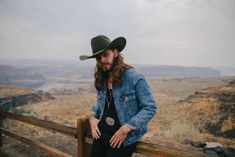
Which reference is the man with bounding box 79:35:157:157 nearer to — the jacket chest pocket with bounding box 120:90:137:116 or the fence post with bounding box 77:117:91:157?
the jacket chest pocket with bounding box 120:90:137:116

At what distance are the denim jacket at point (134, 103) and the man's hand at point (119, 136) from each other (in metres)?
0.04

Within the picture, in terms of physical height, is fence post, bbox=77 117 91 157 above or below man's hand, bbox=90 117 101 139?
below

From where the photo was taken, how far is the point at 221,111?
40.1 ft

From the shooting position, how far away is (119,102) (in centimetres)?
238

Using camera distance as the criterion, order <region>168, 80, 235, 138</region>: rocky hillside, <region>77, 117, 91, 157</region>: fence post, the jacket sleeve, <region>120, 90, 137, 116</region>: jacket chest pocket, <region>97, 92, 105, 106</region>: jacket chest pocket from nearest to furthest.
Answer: the jacket sleeve, <region>120, 90, 137, 116</region>: jacket chest pocket, <region>97, 92, 105, 106</region>: jacket chest pocket, <region>77, 117, 91, 157</region>: fence post, <region>168, 80, 235, 138</region>: rocky hillside

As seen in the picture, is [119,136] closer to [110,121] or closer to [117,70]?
[110,121]

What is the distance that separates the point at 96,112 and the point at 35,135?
6448mm

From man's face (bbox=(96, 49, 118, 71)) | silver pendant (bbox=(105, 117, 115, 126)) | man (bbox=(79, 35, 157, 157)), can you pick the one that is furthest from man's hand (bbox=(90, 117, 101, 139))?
man's face (bbox=(96, 49, 118, 71))

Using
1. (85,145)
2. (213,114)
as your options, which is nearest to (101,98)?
(85,145)

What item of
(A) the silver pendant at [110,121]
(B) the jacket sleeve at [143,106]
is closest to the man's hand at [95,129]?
(A) the silver pendant at [110,121]

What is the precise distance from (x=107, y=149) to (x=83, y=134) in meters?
0.74

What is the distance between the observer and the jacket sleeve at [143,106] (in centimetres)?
221

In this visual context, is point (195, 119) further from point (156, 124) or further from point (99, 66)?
point (99, 66)

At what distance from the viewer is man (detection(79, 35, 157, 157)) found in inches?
88.5
